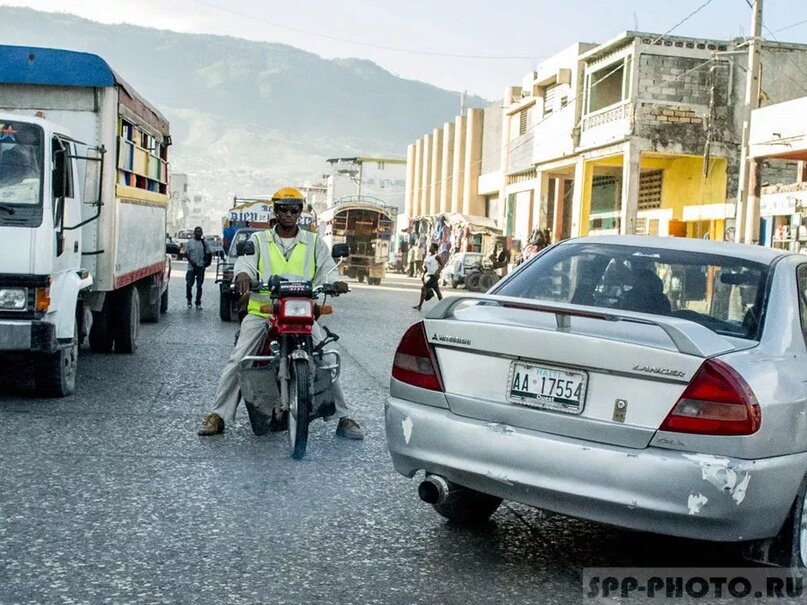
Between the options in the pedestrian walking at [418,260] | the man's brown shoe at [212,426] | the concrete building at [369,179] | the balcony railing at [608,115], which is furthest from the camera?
the concrete building at [369,179]

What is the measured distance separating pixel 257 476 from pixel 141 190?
738 centimetres

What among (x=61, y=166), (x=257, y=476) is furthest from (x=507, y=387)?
(x=61, y=166)

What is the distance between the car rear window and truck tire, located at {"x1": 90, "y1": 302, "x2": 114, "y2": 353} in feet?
26.7

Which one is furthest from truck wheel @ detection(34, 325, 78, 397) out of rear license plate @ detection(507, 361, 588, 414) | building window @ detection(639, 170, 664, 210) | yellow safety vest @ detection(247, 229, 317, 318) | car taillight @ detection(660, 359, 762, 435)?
building window @ detection(639, 170, 664, 210)

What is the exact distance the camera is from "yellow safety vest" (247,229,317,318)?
298 inches

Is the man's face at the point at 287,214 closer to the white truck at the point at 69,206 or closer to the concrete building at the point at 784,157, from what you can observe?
the white truck at the point at 69,206

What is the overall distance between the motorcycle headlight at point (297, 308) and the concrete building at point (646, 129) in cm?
2229

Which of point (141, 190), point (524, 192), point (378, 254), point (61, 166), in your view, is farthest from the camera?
point (524, 192)

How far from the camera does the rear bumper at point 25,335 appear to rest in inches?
329

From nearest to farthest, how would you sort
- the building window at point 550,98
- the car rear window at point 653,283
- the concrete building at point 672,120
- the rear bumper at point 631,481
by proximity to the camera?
the rear bumper at point 631,481, the car rear window at point 653,283, the concrete building at point 672,120, the building window at point 550,98

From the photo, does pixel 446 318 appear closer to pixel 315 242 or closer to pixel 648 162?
pixel 315 242

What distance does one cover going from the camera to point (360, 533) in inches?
212

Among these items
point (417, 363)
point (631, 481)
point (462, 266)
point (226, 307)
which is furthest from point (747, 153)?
point (631, 481)

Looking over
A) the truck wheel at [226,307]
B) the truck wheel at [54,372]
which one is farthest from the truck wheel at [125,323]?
the truck wheel at [226,307]
